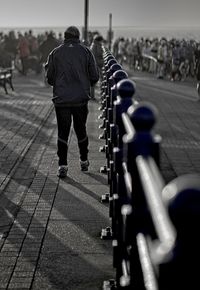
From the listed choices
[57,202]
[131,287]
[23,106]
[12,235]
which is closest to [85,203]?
[57,202]

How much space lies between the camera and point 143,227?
2299 mm

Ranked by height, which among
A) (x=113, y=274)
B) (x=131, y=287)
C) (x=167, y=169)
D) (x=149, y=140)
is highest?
(x=149, y=140)

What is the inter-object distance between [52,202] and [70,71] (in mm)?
1759

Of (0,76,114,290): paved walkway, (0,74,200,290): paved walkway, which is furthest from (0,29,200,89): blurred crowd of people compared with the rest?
(0,76,114,290): paved walkway

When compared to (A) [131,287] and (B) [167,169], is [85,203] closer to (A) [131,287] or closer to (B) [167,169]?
(B) [167,169]

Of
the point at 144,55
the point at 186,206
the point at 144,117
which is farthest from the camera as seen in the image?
the point at 144,55

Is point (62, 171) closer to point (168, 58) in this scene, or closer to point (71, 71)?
point (71, 71)

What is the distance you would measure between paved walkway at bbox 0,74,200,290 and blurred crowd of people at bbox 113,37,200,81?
9.73 meters

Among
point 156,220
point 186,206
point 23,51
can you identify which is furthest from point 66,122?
point 23,51

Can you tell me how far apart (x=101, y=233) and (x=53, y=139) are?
542 cm

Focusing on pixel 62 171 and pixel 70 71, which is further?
pixel 62 171

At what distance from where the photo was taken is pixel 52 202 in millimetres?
6824

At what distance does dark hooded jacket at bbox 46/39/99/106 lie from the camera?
7.74 m

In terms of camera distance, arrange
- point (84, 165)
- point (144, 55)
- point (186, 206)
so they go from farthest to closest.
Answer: point (144, 55) → point (84, 165) → point (186, 206)
